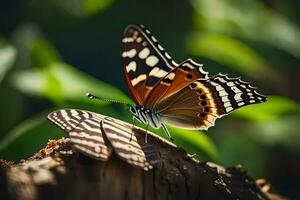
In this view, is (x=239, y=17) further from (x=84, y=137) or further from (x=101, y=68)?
(x=84, y=137)

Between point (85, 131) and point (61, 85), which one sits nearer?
point (85, 131)

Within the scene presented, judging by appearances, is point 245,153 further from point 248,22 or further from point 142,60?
point 142,60

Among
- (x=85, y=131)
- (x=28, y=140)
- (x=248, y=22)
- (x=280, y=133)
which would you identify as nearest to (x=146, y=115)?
(x=28, y=140)

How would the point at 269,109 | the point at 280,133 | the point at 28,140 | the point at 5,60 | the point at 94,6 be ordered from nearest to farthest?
the point at 28,140, the point at 5,60, the point at 269,109, the point at 280,133, the point at 94,6

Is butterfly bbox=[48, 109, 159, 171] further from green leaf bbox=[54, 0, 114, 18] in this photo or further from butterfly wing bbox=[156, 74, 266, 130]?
green leaf bbox=[54, 0, 114, 18]

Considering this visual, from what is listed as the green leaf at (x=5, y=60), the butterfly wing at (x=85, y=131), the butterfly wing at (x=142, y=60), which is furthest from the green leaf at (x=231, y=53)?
the butterfly wing at (x=85, y=131)

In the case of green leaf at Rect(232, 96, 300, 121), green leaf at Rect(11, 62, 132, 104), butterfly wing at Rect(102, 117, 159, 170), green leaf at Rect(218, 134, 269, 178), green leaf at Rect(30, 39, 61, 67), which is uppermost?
green leaf at Rect(30, 39, 61, 67)

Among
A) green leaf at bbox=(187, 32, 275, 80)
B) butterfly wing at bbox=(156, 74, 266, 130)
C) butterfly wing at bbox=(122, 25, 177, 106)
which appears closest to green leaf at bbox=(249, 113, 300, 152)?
green leaf at bbox=(187, 32, 275, 80)

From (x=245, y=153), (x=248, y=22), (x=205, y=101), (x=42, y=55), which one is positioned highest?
(x=248, y=22)
